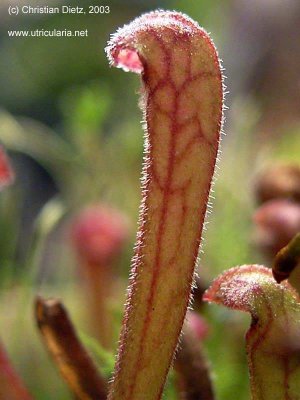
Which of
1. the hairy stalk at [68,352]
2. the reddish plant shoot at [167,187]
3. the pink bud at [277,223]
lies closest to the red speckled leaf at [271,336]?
the reddish plant shoot at [167,187]

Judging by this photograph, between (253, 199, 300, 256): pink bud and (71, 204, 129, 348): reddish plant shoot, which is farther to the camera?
(71, 204, 129, 348): reddish plant shoot

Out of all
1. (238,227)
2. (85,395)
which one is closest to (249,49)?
(238,227)

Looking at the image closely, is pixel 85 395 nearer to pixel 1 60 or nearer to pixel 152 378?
pixel 152 378

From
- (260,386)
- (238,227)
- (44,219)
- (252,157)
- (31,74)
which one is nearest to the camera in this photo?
(260,386)

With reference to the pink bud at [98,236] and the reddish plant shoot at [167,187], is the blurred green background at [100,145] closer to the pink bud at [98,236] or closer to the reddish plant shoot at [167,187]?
the pink bud at [98,236]

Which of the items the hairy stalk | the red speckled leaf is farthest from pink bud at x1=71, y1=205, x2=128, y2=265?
the red speckled leaf

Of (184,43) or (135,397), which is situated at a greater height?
(184,43)

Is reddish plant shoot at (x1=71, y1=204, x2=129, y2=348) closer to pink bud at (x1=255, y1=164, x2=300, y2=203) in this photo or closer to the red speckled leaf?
pink bud at (x1=255, y1=164, x2=300, y2=203)
